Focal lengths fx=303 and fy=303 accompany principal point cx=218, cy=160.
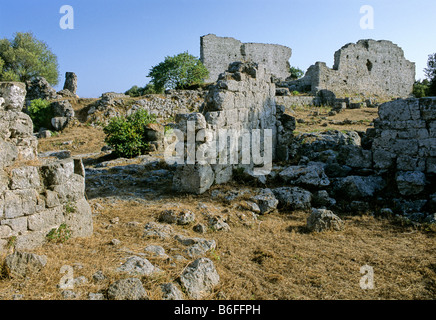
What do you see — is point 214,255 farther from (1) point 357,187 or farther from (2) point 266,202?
(1) point 357,187

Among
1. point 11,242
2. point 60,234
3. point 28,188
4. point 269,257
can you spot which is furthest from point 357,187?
point 11,242

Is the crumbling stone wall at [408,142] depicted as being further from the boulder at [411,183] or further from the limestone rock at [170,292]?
the limestone rock at [170,292]

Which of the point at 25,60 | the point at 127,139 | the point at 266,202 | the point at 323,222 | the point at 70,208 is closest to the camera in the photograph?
the point at 70,208

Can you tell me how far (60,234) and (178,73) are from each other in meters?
20.4

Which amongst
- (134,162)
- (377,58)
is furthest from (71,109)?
(377,58)

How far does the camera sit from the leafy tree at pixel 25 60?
94.7 ft

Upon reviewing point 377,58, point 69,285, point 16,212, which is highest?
point 377,58

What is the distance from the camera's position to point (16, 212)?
3576mm

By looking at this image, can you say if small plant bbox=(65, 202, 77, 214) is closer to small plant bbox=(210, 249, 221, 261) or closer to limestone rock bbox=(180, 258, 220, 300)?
limestone rock bbox=(180, 258, 220, 300)

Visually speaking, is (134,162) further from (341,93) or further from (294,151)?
(341,93)

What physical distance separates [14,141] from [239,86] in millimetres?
5594

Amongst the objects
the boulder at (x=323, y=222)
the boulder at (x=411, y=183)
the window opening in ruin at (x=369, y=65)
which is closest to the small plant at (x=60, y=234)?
the boulder at (x=323, y=222)

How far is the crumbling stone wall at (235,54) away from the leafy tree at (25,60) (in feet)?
52.3

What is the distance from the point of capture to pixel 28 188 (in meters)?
3.78
